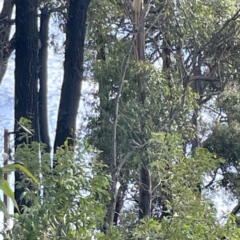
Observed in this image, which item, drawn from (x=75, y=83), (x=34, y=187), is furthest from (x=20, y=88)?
(x=34, y=187)

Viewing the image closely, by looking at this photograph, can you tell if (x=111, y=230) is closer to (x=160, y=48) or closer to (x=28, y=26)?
(x=28, y=26)

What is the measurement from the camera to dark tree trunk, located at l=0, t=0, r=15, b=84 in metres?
11.2

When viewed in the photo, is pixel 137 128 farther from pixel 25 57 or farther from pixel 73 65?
pixel 25 57

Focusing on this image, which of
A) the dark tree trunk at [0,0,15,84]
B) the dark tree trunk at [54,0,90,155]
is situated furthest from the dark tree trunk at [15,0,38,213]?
the dark tree trunk at [0,0,15,84]

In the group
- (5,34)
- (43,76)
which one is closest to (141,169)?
(43,76)

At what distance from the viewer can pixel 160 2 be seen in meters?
11.0

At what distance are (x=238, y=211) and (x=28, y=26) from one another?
609cm

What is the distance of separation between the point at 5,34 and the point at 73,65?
1909mm

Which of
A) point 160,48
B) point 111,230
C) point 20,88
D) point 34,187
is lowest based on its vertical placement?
point 111,230

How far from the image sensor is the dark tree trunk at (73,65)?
400 inches

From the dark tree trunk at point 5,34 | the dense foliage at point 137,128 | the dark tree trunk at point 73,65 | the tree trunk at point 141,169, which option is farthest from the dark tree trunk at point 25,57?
the tree trunk at point 141,169

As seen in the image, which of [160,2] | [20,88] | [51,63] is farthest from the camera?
[51,63]

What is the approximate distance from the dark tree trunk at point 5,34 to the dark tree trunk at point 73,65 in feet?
4.42

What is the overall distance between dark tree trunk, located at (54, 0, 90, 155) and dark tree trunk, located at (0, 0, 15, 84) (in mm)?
1348
